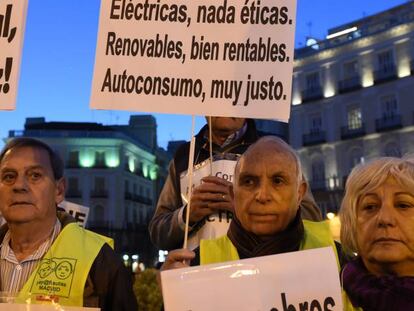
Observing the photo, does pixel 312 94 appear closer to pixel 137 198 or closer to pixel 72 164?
pixel 137 198

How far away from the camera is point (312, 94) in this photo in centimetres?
3688

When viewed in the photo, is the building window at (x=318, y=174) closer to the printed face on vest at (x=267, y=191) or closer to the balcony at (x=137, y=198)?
the balcony at (x=137, y=198)

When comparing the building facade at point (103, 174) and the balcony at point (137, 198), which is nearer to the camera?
the building facade at point (103, 174)

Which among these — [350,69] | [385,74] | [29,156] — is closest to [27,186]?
[29,156]

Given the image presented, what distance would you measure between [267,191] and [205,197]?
1.86 feet

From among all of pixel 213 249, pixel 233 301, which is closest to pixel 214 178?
pixel 213 249

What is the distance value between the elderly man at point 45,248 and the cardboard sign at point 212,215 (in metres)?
0.48

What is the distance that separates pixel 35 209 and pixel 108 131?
161 feet

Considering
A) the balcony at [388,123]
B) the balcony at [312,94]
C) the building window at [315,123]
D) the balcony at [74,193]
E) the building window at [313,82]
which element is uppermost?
the building window at [313,82]

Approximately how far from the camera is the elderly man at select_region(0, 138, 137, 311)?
2.35 metres

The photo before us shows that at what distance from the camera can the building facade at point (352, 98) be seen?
3334cm

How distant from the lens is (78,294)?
7.63ft

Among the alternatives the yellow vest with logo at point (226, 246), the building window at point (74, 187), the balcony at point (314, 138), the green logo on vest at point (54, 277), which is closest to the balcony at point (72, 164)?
the building window at point (74, 187)

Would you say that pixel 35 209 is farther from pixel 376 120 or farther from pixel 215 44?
pixel 376 120
